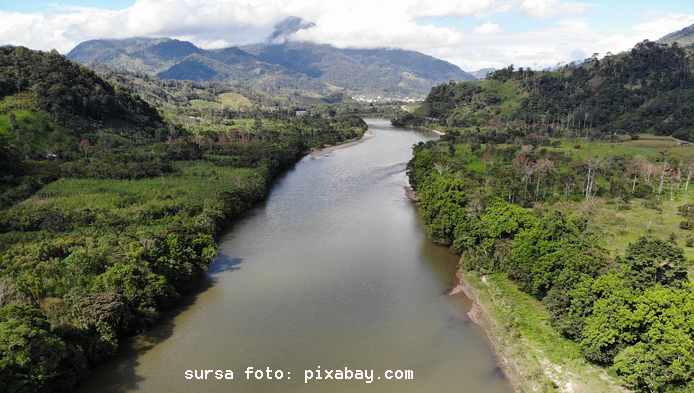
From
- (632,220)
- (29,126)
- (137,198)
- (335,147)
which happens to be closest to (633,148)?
(632,220)

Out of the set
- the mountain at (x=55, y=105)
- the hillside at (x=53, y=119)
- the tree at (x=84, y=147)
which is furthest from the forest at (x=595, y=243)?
the mountain at (x=55, y=105)

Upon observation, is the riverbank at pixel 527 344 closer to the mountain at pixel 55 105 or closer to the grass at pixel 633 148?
the grass at pixel 633 148

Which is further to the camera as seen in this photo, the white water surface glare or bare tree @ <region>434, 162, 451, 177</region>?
bare tree @ <region>434, 162, 451, 177</region>

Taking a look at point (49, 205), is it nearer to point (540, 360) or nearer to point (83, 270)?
point (83, 270)

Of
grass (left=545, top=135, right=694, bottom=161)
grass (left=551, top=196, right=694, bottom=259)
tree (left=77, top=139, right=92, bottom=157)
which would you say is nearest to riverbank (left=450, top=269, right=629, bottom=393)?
grass (left=551, top=196, right=694, bottom=259)

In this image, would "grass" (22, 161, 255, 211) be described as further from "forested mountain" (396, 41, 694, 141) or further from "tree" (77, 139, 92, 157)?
"forested mountain" (396, 41, 694, 141)

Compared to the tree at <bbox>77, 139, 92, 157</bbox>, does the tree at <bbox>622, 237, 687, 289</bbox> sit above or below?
below

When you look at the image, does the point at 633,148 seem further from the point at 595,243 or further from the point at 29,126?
the point at 29,126
